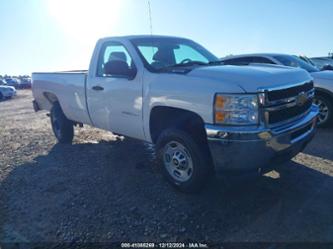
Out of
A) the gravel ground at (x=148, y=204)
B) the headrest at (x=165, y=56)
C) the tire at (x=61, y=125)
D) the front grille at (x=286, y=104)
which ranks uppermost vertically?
the headrest at (x=165, y=56)

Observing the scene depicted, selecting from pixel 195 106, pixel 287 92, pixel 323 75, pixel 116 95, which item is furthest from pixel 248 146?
pixel 323 75

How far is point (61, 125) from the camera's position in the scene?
704 centimetres

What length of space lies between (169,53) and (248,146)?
2294 millimetres

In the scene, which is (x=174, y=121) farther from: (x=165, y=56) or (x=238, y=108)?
(x=165, y=56)

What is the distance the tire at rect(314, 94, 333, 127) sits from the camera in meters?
7.04

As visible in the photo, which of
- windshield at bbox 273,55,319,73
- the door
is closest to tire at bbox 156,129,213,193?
the door

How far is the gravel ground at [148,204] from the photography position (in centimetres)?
338

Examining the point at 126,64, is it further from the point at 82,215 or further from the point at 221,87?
the point at 82,215

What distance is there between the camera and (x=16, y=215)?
Answer: 3.91m

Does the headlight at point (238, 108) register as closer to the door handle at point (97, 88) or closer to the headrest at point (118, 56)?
the headrest at point (118, 56)

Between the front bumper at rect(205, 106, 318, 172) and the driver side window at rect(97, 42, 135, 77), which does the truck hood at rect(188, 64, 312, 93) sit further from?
the driver side window at rect(97, 42, 135, 77)

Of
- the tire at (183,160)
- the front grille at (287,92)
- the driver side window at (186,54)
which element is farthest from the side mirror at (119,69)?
the front grille at (287,92)

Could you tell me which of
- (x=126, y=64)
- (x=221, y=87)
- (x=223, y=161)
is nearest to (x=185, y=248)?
(x=223, y=161)

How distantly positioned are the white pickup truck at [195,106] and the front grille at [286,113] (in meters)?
0.01
